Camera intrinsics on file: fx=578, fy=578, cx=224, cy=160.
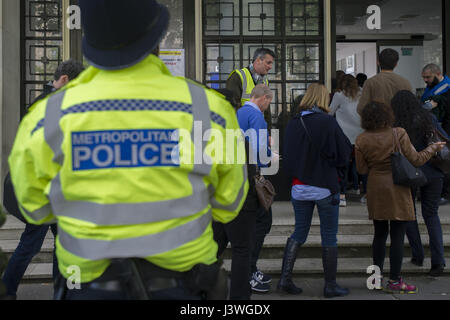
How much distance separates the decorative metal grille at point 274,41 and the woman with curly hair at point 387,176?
313cm

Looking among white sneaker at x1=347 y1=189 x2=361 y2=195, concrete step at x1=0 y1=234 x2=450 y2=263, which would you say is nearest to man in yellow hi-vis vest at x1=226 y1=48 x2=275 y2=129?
concrete step at x1=0 y1=234 x2=450 y2=263

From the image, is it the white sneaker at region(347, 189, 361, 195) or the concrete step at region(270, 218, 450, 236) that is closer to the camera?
the concrete step at region(270, 218, 450, 236)

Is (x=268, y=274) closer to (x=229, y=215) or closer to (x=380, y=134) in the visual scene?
(x=380, y=134)

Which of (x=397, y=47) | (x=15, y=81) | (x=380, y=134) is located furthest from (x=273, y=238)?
(x=397, y=47)

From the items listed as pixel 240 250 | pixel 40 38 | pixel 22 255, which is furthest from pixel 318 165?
pixel 40 38

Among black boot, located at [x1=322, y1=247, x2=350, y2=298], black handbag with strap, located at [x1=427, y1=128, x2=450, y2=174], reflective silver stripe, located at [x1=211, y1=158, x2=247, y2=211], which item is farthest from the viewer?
black handbag with strap, located at [x1=427, y1=128, x2=450, y2=174]

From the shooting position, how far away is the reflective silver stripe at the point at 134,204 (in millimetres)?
1925

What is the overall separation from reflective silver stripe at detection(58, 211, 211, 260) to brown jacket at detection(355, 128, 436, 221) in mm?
3622

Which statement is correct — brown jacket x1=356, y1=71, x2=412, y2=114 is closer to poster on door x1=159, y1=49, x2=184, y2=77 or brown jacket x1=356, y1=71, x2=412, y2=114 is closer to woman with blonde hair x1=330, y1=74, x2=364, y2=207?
woman with blonde hair x1=330, y1=74, x2=364, y2=207

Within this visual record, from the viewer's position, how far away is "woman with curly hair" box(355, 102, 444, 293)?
5254 mm

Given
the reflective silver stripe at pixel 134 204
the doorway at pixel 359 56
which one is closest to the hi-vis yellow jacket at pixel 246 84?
the reflective silver stripe at pixel 134 204

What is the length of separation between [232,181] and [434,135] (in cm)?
401

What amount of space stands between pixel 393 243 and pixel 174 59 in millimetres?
4284

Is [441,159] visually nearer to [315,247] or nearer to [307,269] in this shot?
[315,247]
